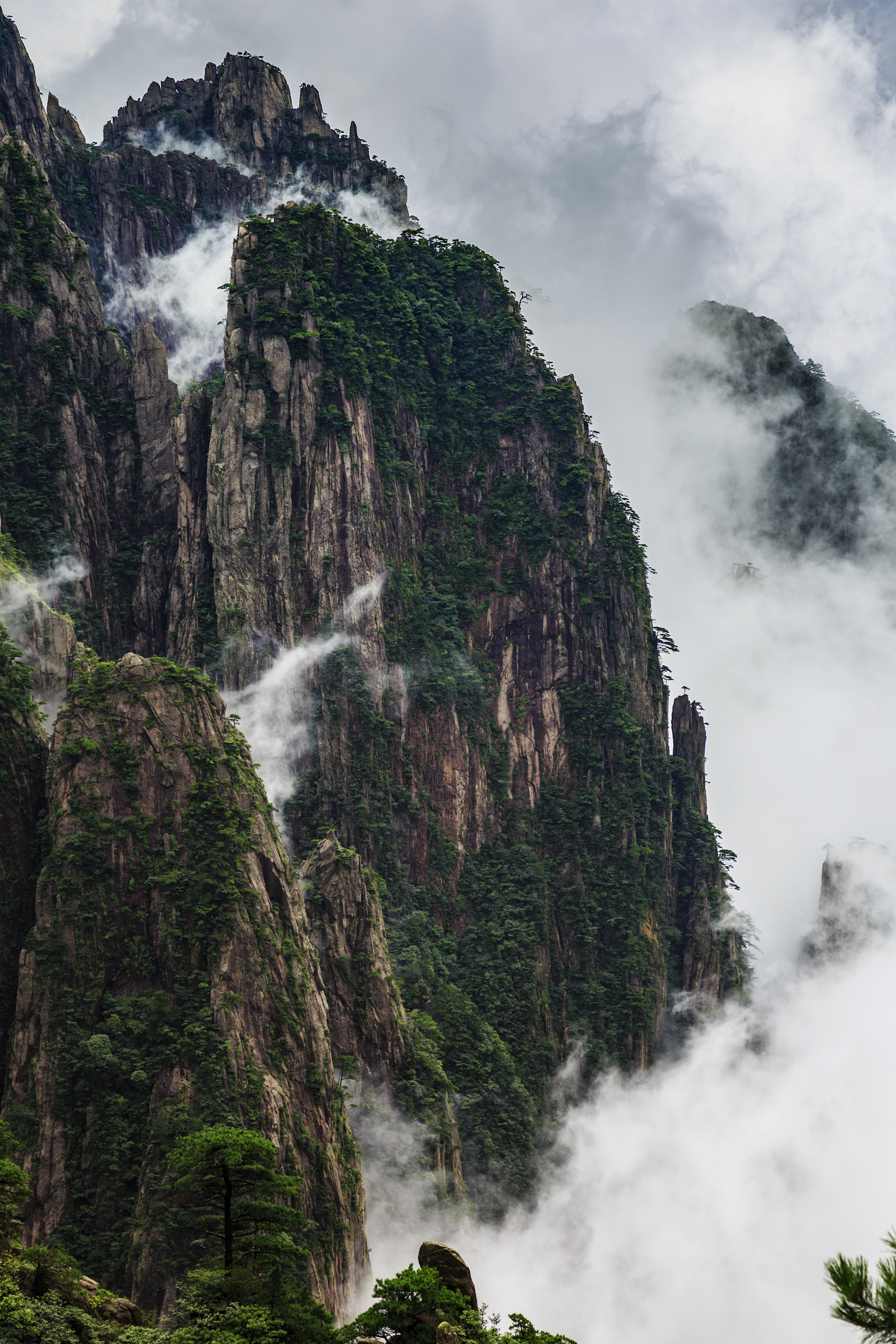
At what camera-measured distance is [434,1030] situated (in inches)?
3334

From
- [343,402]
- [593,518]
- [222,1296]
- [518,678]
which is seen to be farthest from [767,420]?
[222,1296]

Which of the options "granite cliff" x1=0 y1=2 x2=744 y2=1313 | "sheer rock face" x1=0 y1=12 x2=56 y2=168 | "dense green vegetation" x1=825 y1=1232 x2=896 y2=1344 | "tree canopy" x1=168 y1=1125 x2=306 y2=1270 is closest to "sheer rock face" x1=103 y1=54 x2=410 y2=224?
"granite cliff" x1=0 y1=2 x2=744 y2=1313

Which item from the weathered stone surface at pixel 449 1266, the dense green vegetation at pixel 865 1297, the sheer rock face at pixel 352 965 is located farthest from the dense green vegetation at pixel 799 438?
the dense green vegetation at pixel 865 1297

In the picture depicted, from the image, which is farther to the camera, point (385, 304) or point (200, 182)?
point (200, 182)

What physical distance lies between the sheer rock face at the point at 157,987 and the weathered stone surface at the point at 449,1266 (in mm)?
15270

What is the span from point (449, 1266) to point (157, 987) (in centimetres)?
2319

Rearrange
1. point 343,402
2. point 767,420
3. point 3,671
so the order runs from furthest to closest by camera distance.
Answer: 1. point 767,420
2. point 343,402
3. point 3,671

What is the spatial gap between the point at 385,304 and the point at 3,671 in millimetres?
49812

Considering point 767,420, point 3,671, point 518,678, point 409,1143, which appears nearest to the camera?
point 3,671

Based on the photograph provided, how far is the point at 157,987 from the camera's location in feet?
194

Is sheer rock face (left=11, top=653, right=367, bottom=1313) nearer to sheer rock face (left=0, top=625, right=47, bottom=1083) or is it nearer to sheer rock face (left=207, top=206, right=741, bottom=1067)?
sheer rock face (left=0, top=625, right=47, bottom=1083)

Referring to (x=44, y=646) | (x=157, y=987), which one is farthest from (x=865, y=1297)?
(x=44, y=646)

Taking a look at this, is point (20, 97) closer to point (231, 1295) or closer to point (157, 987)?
point (157, 987)

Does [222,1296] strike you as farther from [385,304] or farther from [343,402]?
[385,304]
